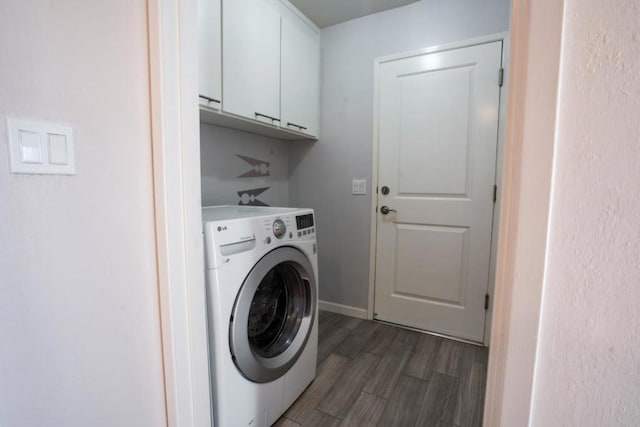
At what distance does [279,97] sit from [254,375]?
1.53m

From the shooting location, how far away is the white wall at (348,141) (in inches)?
76.4

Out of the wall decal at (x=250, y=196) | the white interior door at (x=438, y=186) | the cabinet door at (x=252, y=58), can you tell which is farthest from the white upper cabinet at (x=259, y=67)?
the white interior door at (x=438, y=186)

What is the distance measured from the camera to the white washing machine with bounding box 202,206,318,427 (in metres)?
0.94

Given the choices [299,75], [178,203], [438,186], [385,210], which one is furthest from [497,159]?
[178,203]

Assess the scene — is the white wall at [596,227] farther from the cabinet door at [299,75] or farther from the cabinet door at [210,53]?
the cabinet door at [299,75]

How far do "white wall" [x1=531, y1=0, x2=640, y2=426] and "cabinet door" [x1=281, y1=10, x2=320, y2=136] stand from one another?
162cm

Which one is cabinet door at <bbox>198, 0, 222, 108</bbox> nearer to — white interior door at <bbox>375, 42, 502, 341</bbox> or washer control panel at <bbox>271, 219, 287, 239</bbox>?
washer control panel at <bbox>271, 219, 287, 239</bbox>

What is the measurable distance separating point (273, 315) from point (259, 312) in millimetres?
105

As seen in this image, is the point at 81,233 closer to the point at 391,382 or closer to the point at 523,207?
the point at 523,207

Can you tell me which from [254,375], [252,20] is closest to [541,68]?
[254,375]

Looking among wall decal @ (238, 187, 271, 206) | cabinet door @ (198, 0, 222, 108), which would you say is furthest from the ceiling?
wall decal @ (238, 187, 271, 206)

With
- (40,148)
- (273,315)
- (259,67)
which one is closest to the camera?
(40,148)

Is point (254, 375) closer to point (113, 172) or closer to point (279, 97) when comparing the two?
point (113, 172)

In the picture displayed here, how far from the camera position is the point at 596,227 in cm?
39
